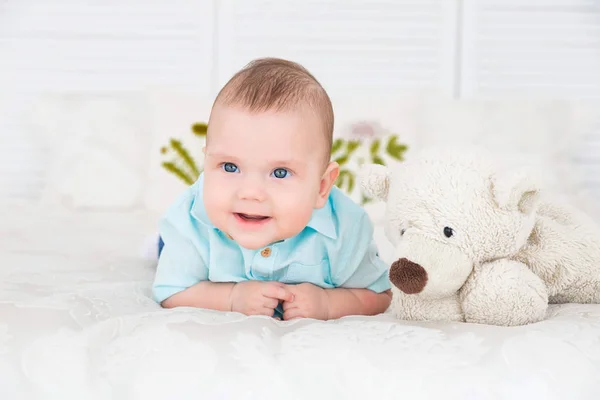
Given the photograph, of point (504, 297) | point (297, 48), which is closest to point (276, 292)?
point (504, 297)

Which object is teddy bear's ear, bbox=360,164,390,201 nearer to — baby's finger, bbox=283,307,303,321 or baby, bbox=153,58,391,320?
baby, bbox=153,58,391,320

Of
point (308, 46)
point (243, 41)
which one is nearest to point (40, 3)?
point (243, 41)

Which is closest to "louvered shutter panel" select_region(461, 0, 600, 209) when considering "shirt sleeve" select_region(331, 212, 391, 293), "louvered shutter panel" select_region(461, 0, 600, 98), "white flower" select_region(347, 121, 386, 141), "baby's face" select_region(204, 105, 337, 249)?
"louvered shutter panel" select_region(461, 0, 600, 98)

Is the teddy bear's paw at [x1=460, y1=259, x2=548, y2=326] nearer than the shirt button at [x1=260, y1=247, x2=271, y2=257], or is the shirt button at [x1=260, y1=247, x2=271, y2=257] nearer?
the teddy bear's paw at [x1=460, y1=259, x2=548, y2=326]

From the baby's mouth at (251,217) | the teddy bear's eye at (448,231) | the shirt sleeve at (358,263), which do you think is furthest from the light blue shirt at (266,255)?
the teddy bear's eye at (448,231)

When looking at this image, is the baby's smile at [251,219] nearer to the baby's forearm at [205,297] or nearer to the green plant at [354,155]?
the baby's forearm at [205,297]

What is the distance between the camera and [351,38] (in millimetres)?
3434

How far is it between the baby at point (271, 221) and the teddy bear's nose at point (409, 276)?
193 millimetres

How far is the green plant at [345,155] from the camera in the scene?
2299mm

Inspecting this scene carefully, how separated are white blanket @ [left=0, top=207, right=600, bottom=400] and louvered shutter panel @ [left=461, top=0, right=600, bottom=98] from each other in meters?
2.50

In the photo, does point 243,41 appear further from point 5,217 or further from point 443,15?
point 5,217

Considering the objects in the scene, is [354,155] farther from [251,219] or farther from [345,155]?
[251,219]

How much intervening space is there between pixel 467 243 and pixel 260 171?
315 mm

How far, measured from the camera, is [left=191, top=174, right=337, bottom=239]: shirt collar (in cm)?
127
